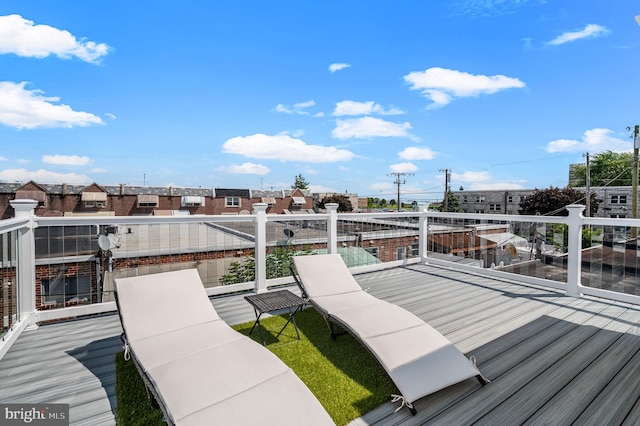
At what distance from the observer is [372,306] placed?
347 centimetres

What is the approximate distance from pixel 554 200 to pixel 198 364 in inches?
1580

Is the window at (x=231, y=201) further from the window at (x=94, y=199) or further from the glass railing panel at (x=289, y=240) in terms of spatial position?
the glass railing panel at (x=289, y=240)

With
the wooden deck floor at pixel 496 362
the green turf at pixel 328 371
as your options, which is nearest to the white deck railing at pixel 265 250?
the wooden deck floor at pixel 496 362

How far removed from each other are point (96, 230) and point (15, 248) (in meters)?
0.85

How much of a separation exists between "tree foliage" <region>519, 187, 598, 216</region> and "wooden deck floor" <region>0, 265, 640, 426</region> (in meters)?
34.7

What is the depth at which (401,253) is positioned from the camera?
681 centimetres

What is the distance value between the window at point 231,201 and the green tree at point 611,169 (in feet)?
161

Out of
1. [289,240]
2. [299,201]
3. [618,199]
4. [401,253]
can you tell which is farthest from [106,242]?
[618,199]

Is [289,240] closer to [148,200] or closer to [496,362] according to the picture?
[496,362]

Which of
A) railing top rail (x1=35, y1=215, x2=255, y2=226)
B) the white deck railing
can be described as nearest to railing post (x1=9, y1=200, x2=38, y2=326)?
the white deck railing

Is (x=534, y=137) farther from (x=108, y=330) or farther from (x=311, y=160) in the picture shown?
(x=108, y=330)

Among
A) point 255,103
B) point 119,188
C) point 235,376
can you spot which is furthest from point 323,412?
point 119,188

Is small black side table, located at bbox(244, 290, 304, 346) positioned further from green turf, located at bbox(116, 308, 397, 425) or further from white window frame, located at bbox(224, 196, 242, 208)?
white window frame, located at bbox(224, 196, 242, 208)

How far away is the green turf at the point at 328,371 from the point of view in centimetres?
228
